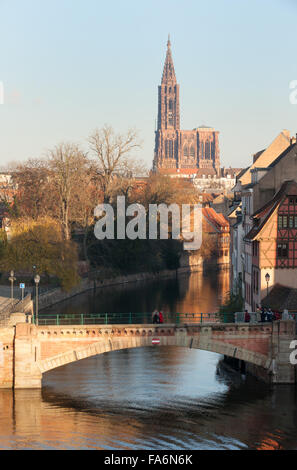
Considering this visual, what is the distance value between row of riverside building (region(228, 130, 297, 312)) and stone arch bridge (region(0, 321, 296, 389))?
4353 millimetres

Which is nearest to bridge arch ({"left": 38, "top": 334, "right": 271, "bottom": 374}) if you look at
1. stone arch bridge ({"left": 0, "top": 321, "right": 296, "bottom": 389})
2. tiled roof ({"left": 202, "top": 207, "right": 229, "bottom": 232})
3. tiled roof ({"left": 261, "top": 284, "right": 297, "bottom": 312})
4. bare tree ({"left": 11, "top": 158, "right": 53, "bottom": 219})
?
stone arch bridge ({"left": 0, "top": 321, "right": 296, "bottom": 389})

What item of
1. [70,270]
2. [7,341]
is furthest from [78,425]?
[70,270]

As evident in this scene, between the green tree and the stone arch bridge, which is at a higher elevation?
the green tree

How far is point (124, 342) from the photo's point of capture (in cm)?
4394

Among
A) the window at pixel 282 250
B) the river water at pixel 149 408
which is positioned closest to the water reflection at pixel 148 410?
the river water at pixel 149 408

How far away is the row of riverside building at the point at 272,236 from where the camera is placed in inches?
2032

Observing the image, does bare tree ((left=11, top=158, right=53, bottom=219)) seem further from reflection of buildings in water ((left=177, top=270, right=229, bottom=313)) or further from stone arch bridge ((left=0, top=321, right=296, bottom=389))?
stone arch bridge ((left=0, top=321, right=296, bottom=389))

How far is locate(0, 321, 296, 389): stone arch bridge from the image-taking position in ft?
142

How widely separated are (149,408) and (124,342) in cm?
368

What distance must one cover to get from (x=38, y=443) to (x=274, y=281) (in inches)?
Result: 811

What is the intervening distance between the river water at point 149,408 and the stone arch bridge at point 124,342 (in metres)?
1.09

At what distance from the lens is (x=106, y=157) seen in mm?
93750

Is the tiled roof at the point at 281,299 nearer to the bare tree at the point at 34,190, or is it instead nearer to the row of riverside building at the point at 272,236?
the row of riverside building at the point at 272,236
